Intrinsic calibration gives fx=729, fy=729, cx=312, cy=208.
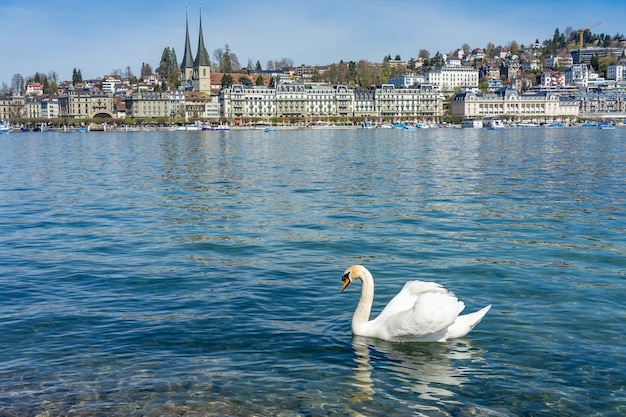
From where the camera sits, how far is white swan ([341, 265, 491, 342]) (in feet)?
26.8

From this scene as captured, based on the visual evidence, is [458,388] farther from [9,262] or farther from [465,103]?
[465,103]

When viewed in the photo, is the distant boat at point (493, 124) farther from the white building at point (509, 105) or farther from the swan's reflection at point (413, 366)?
the swan's reflection at point (413, 366)

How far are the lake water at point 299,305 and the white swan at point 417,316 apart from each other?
0.65 ft

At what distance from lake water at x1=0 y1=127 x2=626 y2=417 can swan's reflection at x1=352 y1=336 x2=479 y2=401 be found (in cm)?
3

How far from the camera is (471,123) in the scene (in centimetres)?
17050

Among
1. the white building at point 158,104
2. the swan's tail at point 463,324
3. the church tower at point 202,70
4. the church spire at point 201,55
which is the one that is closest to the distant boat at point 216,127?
the white building at point 158,104

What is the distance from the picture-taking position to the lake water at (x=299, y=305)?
717 cm

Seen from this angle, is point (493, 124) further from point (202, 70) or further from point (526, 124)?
point (202, 70)

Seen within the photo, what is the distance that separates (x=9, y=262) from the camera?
1380 centimetres

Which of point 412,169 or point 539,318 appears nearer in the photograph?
point 539,318

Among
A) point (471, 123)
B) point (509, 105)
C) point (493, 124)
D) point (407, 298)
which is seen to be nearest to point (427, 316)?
point (407, 298)

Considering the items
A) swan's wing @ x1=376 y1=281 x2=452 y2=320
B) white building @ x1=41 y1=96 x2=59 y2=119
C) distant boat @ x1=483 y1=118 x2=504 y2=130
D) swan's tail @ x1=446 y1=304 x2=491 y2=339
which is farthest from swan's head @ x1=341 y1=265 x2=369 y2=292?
white building @ x1=41 y1=96 x2=59 y2=119

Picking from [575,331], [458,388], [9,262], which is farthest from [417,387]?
[9,262]

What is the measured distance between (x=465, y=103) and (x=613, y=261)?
594 feet
